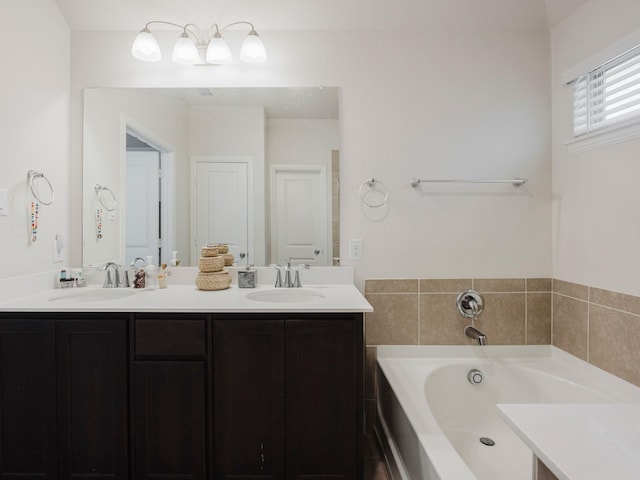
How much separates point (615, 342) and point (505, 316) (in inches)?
19.5

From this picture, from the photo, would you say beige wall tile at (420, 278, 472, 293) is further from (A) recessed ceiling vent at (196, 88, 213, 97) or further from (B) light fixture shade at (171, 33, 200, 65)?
(B) light fixture shade at (171, 33, 200, 65)

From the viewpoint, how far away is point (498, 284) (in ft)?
6.33

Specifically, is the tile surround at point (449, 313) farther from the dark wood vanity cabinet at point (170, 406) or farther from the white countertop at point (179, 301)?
the dark wood vanity cabinet at point (170, 406)

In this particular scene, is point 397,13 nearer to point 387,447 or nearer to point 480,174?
point 480,174

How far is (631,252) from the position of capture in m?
1.45

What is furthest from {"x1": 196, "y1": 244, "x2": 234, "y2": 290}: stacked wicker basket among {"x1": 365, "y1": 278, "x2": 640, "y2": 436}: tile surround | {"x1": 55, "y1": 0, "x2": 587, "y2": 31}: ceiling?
{"x1": 55, "y1": 0, "x2": 587, "y2": 31}: ceiling

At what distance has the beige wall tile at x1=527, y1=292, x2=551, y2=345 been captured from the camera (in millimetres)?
1931

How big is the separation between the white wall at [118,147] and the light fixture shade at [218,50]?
337mm

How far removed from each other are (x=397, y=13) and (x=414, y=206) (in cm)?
110

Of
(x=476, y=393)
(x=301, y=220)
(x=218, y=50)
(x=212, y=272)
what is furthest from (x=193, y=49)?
(x=476, y=393)

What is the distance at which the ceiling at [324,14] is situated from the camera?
1831 millimetres

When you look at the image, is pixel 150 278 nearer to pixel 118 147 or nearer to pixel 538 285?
pixel 118 147

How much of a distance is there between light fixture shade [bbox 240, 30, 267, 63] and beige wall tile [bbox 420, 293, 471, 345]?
1649 mm

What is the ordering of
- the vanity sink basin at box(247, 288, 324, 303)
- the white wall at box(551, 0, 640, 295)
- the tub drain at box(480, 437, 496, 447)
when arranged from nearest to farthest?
the white wall at box(551, 0, 640, 295), the tub drain at box(480, 437, 496, 447), the vanity sink basin at box(247, 288, 324, 303)
